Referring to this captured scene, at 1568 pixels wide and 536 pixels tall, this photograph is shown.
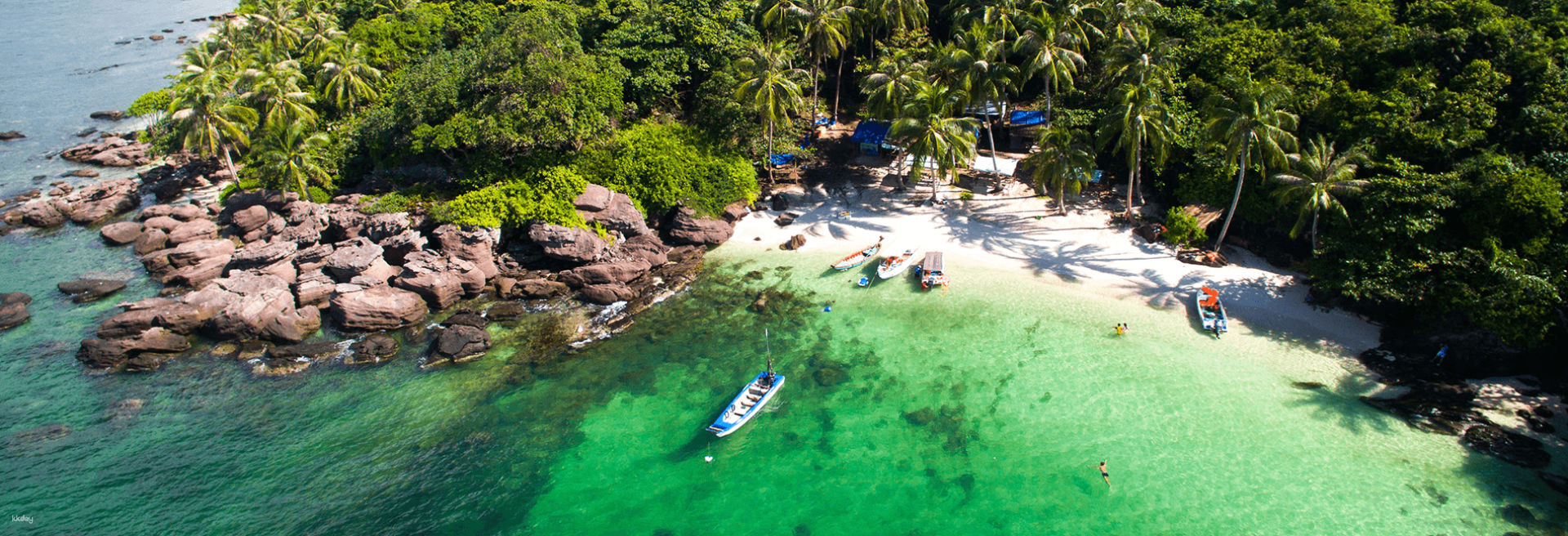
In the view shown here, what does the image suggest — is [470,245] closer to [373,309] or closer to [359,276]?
[359,276]

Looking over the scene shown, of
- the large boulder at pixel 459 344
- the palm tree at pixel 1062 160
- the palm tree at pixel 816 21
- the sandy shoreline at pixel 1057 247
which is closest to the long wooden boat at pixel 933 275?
the sandy shoreline at pixel 1057 247

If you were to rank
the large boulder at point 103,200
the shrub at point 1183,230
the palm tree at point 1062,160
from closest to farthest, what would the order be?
the shrub at point 1183,230, the palm tree at point 1062,160, the large boulder at point 103,200

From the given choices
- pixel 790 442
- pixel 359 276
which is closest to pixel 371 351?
pixel 359 276

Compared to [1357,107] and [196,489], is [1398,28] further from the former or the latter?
[196,489]

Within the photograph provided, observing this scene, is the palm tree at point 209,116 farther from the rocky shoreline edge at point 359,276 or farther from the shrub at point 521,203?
the shrub at point 521,203

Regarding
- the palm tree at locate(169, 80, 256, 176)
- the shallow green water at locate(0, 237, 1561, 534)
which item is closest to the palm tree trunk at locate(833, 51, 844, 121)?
the shallow green water at locate(0, 237, 1561, 534)

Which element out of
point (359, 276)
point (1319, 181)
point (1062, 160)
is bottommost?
point (359, 276)
